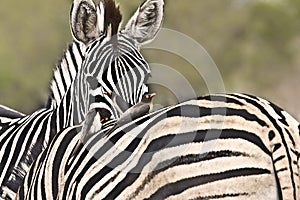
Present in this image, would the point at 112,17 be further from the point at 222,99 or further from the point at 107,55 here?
the point at 222,99

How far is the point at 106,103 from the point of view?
14.1 ft

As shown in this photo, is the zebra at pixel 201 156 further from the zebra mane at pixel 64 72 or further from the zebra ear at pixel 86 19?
the zebra mane at pixel 64 72

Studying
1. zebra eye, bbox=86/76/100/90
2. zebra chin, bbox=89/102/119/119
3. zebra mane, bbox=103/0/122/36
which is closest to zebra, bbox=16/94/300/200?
zebra chin, bbox=89/102/119/119

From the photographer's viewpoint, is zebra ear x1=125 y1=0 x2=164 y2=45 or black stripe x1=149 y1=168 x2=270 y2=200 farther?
zebra ear x1=125 y1=0 x2=164 y2=45

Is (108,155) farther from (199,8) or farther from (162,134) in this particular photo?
(199,8)

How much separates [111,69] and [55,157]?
1.24m

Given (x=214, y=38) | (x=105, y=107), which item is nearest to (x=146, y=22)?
(x=105, y=107)

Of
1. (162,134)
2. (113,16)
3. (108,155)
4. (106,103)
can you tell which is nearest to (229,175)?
(162,134)

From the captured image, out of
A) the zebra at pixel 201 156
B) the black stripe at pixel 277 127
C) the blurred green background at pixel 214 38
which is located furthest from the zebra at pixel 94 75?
the blurred green background at pixel 214 38

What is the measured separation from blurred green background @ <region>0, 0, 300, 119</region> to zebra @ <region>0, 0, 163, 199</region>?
21.5 metres

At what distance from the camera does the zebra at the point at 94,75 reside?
4367 millimetres

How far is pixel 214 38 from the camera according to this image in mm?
31547

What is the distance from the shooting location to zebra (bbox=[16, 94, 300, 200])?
107 inches

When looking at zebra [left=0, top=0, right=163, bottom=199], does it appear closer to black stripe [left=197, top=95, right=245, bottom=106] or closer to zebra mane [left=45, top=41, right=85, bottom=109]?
zebra mane [left=45, top=41, right=85, bottom=109]
